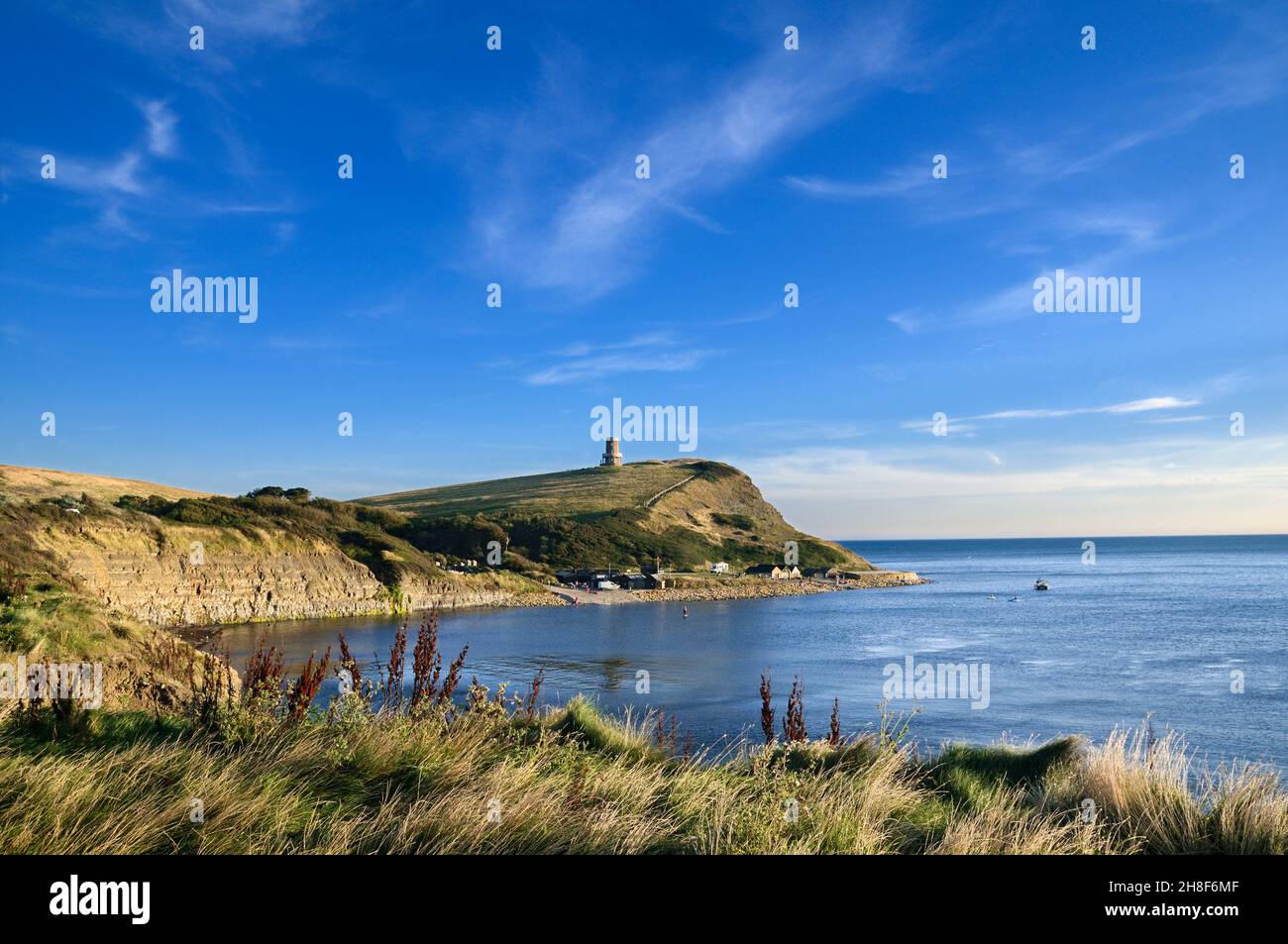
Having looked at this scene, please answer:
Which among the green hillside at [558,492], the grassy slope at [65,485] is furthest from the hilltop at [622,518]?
the grassy slope at [65,485]

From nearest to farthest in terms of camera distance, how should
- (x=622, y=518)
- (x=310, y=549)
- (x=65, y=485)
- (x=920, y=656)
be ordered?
(x=920, y=656)
(x=310, y=549)
(x=65, y=485)
(x=622, y=518)

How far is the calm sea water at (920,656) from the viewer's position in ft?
87.0

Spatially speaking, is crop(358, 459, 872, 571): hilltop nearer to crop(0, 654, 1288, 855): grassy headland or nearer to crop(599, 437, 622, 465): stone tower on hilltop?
crop(599, 437, 622, 465): stone tower on hilltop

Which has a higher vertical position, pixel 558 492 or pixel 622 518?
pixel 558 492

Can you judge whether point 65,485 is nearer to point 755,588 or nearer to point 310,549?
point 310,549

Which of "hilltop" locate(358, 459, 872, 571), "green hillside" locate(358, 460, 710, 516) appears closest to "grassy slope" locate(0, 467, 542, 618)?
"hilltop" locate(358, 459, 872, 571)

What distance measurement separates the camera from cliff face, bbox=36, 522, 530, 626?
45.2 meters

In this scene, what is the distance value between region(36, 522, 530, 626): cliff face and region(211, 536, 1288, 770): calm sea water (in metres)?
3.36

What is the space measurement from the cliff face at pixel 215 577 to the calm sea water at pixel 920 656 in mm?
3360

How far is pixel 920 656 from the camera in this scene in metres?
44.5

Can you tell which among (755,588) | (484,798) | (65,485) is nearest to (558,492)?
(755,588)

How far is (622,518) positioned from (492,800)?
124837mm
